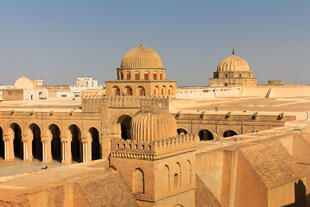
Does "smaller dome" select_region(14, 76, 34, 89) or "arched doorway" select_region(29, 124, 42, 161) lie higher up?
"smaller dome" select_region(14, 76, 34, 89)

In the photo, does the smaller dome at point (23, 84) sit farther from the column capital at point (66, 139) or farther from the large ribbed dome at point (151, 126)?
the large ribbed dome at point (151, 126)

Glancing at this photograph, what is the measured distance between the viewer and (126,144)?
1789cm

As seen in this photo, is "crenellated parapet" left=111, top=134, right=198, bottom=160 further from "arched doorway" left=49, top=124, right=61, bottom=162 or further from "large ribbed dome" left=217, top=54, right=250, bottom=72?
"large ribbed dome" left=217, top=54, right=250, bottom=72

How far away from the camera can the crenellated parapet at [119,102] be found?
3603cm

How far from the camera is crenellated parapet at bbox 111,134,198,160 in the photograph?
56.5 ft

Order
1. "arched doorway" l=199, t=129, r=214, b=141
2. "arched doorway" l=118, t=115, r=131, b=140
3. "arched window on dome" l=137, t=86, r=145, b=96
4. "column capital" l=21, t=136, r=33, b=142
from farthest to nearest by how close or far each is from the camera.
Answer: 1. "arched window on dome" l=137, t=86, r=145, b=96
2. "column capital" l=21, t=136, r=33, b=142
3. "arched doorway" l=118, t=115, r=131, b=140
4. "arched doorway" l=199, t=129, r=214, b=141

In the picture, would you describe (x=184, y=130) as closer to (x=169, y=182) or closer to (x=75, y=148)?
(x=75, y=148)

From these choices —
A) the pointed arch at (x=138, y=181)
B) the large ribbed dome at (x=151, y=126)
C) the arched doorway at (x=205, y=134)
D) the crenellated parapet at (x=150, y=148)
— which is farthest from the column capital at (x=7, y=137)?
the pointed arch at (x=138, y=181)

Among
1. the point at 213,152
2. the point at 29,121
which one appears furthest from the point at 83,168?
the point at 29,121

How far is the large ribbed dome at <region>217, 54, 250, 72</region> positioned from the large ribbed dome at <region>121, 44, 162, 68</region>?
2707 cm

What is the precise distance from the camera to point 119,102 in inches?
1454

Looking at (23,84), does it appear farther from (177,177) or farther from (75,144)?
(177,177)

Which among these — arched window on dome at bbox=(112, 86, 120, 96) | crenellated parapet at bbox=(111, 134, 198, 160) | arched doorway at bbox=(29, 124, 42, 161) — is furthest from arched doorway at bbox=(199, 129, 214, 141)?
crenellated parapet at bbox=(111, 134, 198, 160)

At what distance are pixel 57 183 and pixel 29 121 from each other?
24138 millimetres
